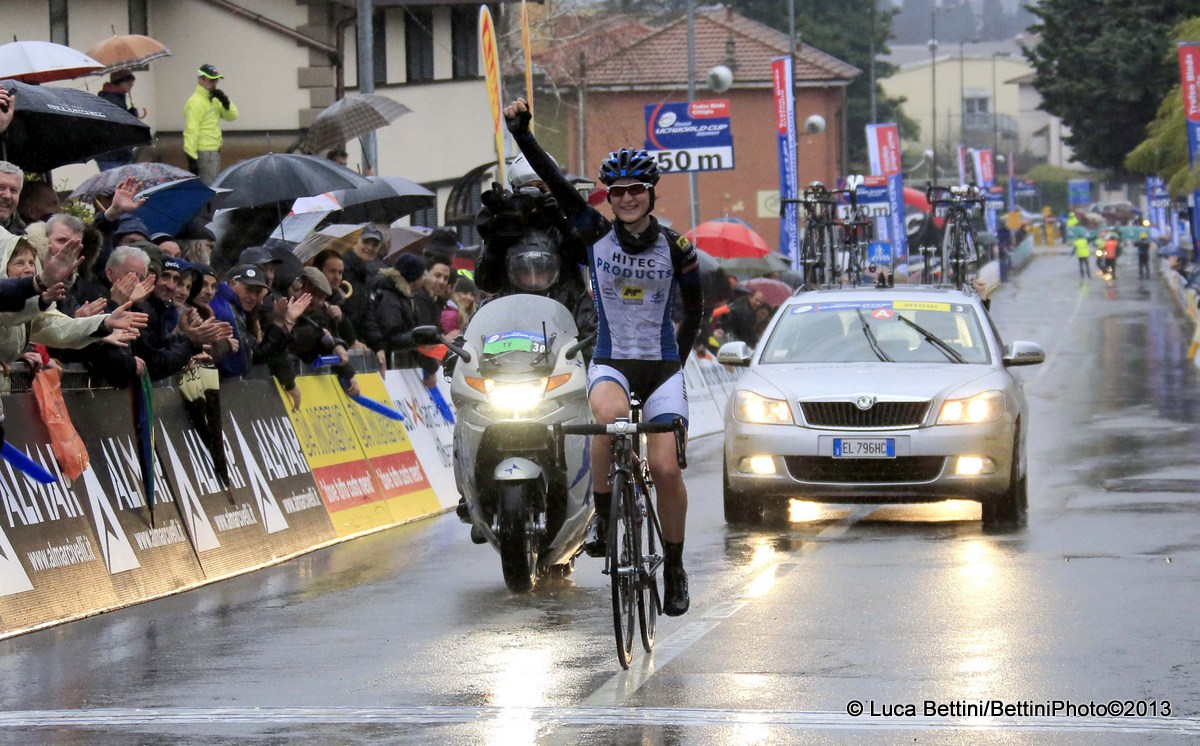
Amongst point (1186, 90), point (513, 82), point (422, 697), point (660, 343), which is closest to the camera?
point (422, 697)

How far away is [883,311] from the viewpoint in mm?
16344

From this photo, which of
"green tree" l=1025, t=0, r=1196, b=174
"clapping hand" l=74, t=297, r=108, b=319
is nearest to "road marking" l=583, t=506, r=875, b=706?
"clapping hand" l=74, t=297, r=108, b=319

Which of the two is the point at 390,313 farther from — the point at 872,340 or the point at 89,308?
the point at 89,308

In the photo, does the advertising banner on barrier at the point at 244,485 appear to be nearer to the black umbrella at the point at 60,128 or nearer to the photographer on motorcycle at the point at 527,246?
the black umbrella at the point at 60,128

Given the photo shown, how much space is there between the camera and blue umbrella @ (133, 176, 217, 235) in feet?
51.5

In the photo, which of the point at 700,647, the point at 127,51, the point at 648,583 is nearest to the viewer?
the point at 648,583

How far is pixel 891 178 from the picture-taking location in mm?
60844

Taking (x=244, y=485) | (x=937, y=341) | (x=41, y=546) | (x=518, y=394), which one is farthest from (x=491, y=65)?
(x=41, y=546)

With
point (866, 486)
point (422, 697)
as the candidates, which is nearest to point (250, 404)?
point (866, 486)

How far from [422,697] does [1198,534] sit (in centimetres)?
717

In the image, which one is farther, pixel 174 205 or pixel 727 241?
pixel 727 241

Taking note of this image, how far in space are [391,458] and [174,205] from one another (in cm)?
251

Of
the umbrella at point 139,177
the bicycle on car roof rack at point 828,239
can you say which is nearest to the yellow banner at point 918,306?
the umbrella at point 139,177

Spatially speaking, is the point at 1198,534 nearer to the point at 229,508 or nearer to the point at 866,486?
the point at 866,486
